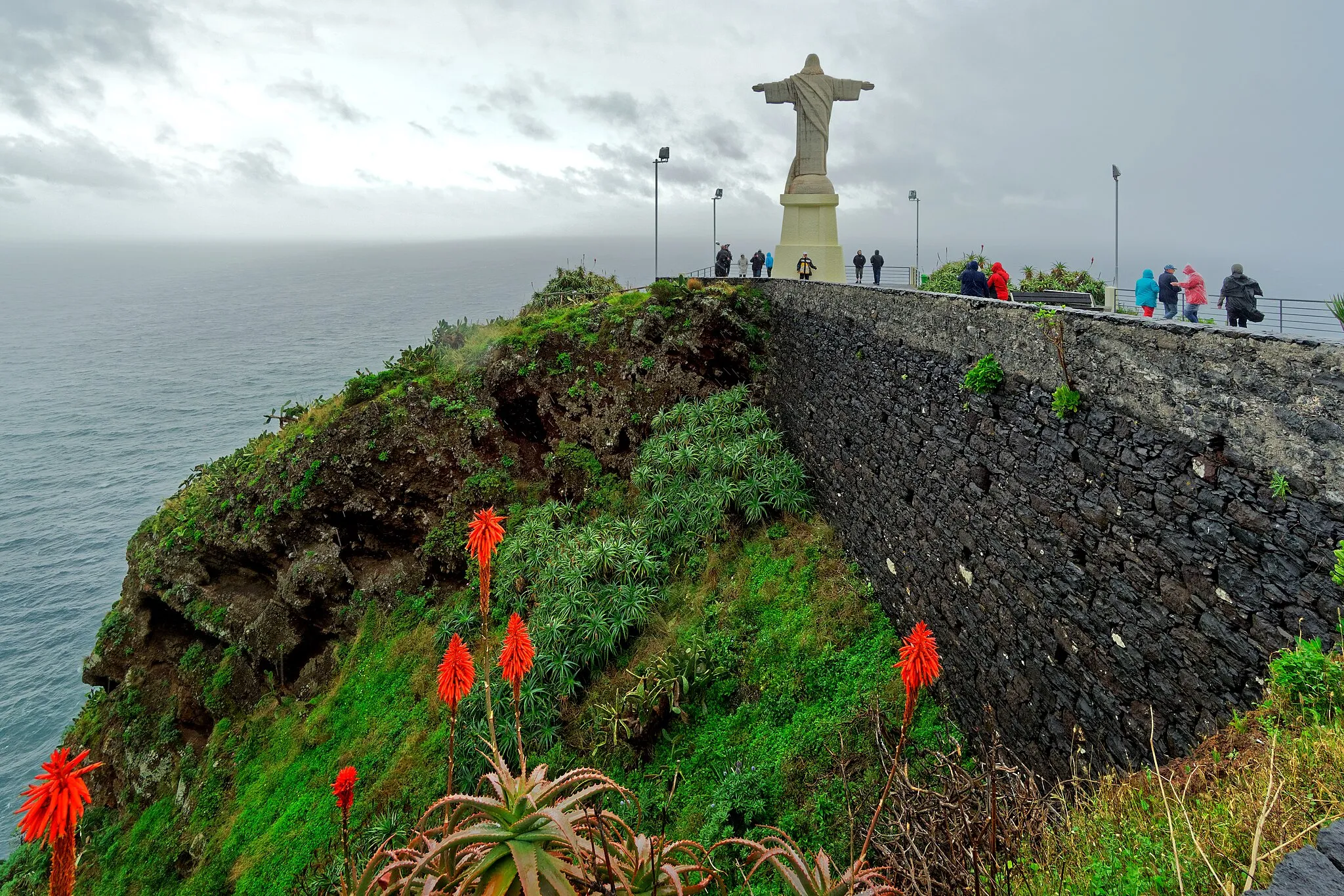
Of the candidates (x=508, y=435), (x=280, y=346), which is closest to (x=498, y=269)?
(x=280, y=346)

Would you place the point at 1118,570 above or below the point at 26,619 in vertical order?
above

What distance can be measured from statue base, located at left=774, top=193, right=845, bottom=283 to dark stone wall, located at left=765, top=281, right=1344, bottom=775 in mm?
8831

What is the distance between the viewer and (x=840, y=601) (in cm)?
1040

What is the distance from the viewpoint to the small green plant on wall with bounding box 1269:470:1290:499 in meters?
4.05

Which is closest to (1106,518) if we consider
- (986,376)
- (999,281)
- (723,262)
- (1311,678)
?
(1311,678)

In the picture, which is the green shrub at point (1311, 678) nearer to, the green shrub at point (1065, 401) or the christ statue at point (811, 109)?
the green shrub at point (1065, 401)

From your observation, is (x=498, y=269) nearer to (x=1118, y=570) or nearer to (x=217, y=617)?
(x=217, y=617)

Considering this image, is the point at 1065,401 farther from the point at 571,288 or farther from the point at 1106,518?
the point at 571,288

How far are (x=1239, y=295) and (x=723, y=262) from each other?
1566cm

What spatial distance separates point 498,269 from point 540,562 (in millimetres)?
175402

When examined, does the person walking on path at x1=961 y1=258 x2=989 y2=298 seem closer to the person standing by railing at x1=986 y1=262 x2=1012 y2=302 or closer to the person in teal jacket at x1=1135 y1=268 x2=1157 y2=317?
the person standing by railing at x1=986 y1=262 x2=1012 y2=302

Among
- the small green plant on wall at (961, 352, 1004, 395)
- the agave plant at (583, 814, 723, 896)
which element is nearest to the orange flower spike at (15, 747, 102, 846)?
the agave plant at (583, 814, 723, 896)

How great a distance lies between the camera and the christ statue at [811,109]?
17.1 meters

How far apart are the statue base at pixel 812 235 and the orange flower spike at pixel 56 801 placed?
17737mm
